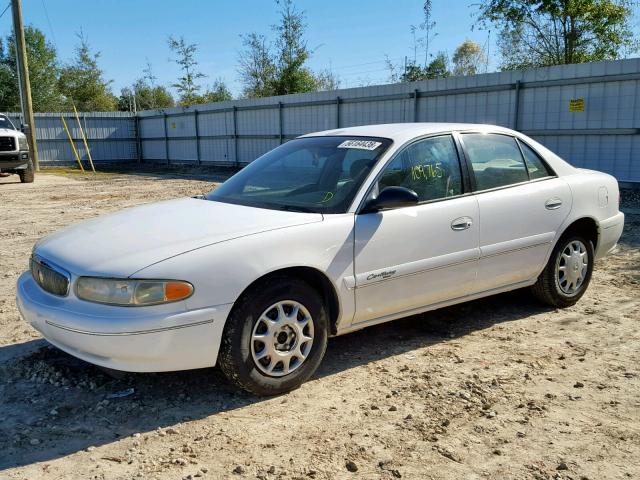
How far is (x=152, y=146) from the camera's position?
2942 centimetres

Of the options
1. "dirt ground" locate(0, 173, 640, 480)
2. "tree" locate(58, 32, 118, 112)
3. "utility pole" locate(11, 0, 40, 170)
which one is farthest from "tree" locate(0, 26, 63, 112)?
"dirt ground" locate(0, 173, 640, 480)

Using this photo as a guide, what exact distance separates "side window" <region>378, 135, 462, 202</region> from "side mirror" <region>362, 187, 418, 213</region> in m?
0.19

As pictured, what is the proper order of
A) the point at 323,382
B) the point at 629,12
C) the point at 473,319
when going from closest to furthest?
the point at 323,382 → the point at 473,319 → the point at 629,12

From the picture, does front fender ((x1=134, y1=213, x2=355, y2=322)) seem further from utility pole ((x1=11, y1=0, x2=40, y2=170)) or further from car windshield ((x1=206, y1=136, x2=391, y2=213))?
utility pole ((x1=11, y1=0, x2=40, y2=170))

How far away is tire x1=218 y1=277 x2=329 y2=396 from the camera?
130 inches

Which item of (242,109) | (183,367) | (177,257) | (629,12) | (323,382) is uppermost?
(629,12)

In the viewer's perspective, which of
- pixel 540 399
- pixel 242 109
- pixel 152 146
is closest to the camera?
pixel 540 399

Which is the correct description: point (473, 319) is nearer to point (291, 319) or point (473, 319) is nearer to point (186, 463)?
point (291, 319)

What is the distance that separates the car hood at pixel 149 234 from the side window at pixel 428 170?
2.42ft

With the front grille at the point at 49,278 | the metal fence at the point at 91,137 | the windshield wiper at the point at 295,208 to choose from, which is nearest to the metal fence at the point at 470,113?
the metal fence at the point at 91,137

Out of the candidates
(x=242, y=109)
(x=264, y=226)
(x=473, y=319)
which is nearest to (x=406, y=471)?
(x=264, y=226)

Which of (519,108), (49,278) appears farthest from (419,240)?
(519,108)

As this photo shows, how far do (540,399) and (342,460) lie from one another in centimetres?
135

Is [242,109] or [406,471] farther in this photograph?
[242,109]
